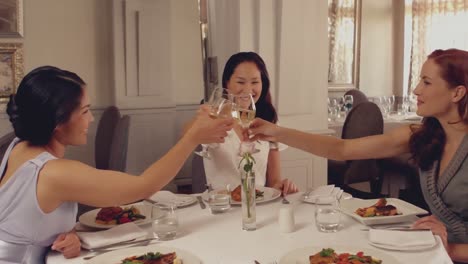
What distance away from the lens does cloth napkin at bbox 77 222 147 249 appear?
151 cm

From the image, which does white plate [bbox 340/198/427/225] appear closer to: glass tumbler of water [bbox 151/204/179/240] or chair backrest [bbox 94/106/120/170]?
glass tumbler of water [bbox 151/204/179/240]

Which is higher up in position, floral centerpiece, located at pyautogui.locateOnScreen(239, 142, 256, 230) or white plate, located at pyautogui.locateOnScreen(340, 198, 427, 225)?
floral centerpiece, located at pyautogui.locateOnScreen(239, 142, 256, 230)

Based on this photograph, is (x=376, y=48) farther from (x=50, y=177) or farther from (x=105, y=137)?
(x=50, y=177)

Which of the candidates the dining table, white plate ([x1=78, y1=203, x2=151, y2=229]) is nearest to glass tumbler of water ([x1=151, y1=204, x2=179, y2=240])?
the dining table

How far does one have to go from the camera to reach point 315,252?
1.42 metres

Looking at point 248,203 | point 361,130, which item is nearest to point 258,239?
point 248,203

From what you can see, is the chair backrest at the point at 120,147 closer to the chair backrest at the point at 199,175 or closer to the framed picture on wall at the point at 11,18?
the chair backrest at the point at 199,175

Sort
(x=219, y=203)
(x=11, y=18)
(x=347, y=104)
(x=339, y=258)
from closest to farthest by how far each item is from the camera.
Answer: (x=339, y=258), (x=219, y=203), (x=11, y=18), (x=347, y=104)

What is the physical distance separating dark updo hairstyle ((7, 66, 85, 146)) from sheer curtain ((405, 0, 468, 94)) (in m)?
6.64

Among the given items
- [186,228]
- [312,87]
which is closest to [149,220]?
[186,228]

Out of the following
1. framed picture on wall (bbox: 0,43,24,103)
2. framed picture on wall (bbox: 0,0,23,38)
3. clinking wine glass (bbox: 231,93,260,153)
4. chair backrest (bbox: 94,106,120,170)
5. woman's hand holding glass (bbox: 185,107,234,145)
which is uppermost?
framed picture on wall (bbox: 0,0,23,38)

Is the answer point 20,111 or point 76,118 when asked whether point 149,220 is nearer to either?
point 76,118

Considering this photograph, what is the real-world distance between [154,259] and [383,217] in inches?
31.4

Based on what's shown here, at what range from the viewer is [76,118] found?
1.62 metres
